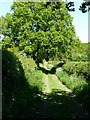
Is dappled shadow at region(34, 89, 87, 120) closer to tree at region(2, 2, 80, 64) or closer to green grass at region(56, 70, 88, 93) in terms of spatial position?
green grass at region(56, 70, 88, 93)

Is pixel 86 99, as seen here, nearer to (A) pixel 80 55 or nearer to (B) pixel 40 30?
(B) pixel 40 30

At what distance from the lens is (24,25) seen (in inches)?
1395

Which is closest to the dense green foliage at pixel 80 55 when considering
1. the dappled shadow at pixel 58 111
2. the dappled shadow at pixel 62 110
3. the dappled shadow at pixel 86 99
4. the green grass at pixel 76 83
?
the green grass at pixel 76 83

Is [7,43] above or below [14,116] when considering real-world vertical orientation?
above

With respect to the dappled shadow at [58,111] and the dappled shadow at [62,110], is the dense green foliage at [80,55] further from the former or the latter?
the dappled shadow at [58,111]

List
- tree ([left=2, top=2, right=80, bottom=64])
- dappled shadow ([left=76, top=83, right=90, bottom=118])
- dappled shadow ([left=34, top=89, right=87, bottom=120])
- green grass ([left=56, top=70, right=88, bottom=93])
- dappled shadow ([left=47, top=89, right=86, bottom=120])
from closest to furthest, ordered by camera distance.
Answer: dappled shadow ([left=34, top=89, right=87, bottom=120]), dappled shadow ([left=47, top=89, right=86, bottom=120]), dappled shadow ([left=76, top=83, right=90, bottom=118]), green grass ([left=56, top=70, right=88, bottom=93]), tree ([left=2, top=2, right=80, bottom=64])

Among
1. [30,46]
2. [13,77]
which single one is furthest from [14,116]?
[30,46]

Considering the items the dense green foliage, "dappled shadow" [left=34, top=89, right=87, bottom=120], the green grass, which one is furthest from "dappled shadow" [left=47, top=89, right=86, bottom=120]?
the dense green foliage

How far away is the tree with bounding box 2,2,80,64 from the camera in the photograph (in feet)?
113

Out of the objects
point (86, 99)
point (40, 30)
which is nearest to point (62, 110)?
point (86, 99)

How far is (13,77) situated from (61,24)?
24.8 meters

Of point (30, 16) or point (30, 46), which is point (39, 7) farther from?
point (30, 46)

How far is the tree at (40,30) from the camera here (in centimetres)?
3459

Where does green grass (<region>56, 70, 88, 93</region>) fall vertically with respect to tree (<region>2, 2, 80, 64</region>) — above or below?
below
